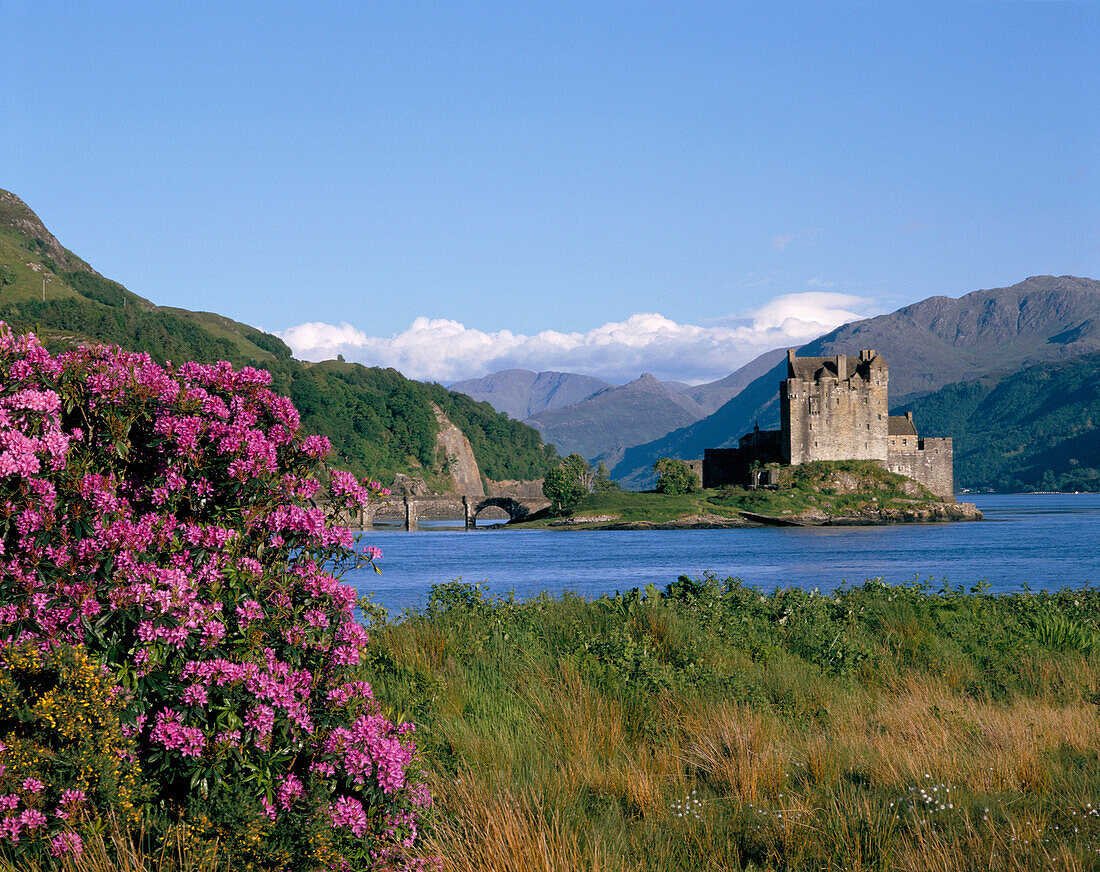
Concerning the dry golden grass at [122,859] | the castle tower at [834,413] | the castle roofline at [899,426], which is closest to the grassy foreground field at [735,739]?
the dry golden grass at [122,859]

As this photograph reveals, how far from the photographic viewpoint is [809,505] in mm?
90125

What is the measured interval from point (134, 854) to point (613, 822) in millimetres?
2639

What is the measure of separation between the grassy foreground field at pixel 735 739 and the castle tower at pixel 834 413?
84.0m

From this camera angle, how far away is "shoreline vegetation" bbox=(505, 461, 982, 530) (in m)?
89.6

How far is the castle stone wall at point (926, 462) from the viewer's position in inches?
3824

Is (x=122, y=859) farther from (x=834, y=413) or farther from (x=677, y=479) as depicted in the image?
(x=677, y=479)

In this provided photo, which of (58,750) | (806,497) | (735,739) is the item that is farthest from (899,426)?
(58,750)

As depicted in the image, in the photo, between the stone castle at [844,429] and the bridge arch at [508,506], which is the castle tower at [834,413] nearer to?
the stone castle at [844,429]

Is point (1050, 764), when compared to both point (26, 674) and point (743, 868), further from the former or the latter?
point (26, 674)

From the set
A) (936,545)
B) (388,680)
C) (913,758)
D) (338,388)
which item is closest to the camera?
(913,758)

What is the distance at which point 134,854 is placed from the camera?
4180 millimetres

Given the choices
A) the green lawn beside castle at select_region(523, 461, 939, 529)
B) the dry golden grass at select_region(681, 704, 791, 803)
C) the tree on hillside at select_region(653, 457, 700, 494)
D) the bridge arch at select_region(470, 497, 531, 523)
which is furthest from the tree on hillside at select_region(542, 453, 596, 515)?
the dry golden grass at select_region(681, 704, 791, 803)

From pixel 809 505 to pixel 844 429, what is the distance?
31.9 feet

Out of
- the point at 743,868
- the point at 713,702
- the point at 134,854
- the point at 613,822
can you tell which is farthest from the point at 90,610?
the point at 713,702
